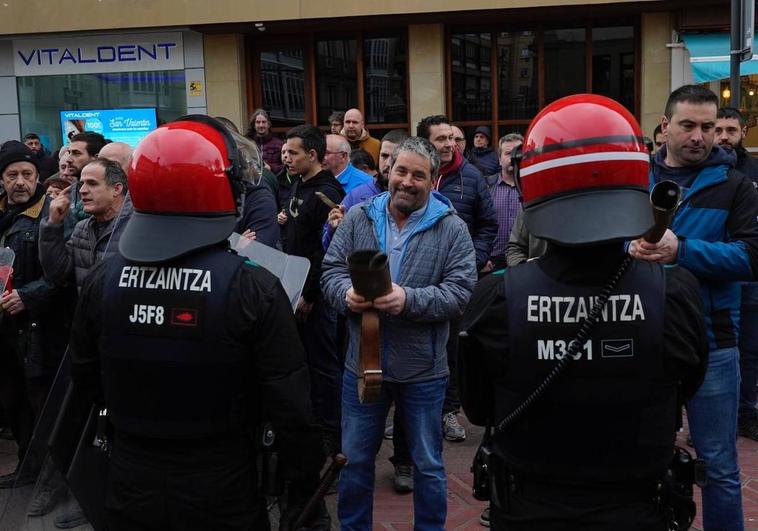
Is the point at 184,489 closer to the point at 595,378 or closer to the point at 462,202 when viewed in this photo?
the point at 595,378

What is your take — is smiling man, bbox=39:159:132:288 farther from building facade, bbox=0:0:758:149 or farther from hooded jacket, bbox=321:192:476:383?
building facade, bbox=0:0:758:149

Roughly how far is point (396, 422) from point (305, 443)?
2282 mm

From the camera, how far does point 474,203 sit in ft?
18.4

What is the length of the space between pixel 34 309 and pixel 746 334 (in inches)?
181

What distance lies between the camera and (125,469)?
2430 mm

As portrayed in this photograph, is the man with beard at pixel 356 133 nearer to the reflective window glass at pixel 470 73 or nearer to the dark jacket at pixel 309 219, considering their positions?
the dark jacket at pixel 309 219

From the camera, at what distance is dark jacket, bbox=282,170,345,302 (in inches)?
202

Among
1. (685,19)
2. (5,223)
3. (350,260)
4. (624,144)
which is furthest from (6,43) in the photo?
(624,144)

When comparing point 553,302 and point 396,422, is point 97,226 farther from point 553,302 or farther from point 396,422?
point 553,302

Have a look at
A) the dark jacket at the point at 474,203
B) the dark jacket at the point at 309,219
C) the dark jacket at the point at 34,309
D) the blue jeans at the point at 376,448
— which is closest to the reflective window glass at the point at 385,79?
the dark jacket at the point at 474,203

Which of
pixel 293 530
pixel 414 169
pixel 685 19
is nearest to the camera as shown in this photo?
pixel 293 530

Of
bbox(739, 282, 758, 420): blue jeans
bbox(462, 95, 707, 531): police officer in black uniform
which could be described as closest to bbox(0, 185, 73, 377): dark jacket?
bbox(462, 95, 707, 531): police officer in black uniform

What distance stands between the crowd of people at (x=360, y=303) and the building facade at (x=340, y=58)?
7413 millimetres

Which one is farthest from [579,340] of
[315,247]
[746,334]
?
[746,334]
